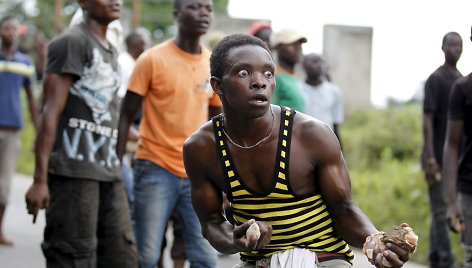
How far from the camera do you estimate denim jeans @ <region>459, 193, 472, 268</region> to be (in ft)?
20.3

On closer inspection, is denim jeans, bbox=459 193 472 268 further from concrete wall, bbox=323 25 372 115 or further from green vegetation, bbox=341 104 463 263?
concrete wall, bbox=323 25 372 115

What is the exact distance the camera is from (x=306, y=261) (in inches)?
165

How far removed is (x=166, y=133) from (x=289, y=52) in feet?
6.77

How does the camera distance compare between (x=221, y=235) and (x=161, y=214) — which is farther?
(x=161, y=214)

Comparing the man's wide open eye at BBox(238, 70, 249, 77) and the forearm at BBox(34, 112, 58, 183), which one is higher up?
the man's wide open eye at BBox(238, 70, 249, 77)

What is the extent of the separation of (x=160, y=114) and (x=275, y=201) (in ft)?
7.69

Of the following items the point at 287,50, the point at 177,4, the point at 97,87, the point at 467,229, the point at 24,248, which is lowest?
the point at 24,248

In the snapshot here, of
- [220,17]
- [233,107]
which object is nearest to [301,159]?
[233,107]

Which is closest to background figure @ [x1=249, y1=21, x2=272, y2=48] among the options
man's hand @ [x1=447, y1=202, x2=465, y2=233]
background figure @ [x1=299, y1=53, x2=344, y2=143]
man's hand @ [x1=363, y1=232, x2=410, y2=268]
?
background figure @ [x1=299, y1=53, x2=344, y2=143]

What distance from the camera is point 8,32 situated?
1015 cm

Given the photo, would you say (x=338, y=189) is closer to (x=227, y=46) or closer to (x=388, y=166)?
(x=227, y=46)

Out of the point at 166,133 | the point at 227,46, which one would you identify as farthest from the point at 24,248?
the point at 227,46

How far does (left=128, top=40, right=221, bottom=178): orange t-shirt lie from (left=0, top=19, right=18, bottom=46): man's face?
407 centimetres

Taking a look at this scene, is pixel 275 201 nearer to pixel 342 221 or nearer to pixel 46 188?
pixel 342 221
